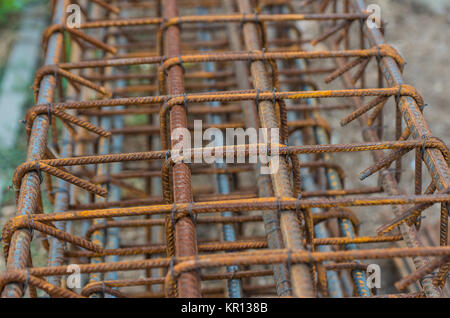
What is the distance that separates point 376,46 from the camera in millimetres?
6254

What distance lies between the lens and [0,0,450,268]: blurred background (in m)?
9.87

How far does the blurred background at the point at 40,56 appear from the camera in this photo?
388 inches

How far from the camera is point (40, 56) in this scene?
11438mm

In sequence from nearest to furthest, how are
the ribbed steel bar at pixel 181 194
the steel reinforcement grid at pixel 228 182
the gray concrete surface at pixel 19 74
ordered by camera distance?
the ribbed steel bar at pixel 181 194
the steel reinforcement grid at pixel 228 182
the gray concrete surface at pixel 19 74

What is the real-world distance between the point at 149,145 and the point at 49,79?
2841 millimetres

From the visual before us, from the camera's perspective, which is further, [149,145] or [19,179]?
[149,145]

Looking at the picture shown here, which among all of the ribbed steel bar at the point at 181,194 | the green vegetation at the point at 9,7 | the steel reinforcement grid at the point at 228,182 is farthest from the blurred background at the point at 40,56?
the ribbed steel bar at the point at 181,194

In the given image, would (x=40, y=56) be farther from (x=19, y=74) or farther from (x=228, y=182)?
(x=228, y=182)

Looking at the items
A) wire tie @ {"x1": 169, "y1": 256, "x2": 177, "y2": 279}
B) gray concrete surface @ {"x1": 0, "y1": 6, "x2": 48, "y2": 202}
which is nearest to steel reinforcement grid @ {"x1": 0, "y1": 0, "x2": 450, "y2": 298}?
wire tie @ {"x1": 169, "y1": 256, "x2": 177, "y2": 279}

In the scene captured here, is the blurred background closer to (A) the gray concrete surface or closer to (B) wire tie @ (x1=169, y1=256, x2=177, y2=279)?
(A) the gray concrete surface

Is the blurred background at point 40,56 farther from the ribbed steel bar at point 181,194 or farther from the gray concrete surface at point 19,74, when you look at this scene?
the ribbed steel bar at point 181,194

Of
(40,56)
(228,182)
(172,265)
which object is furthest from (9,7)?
(172,265)
